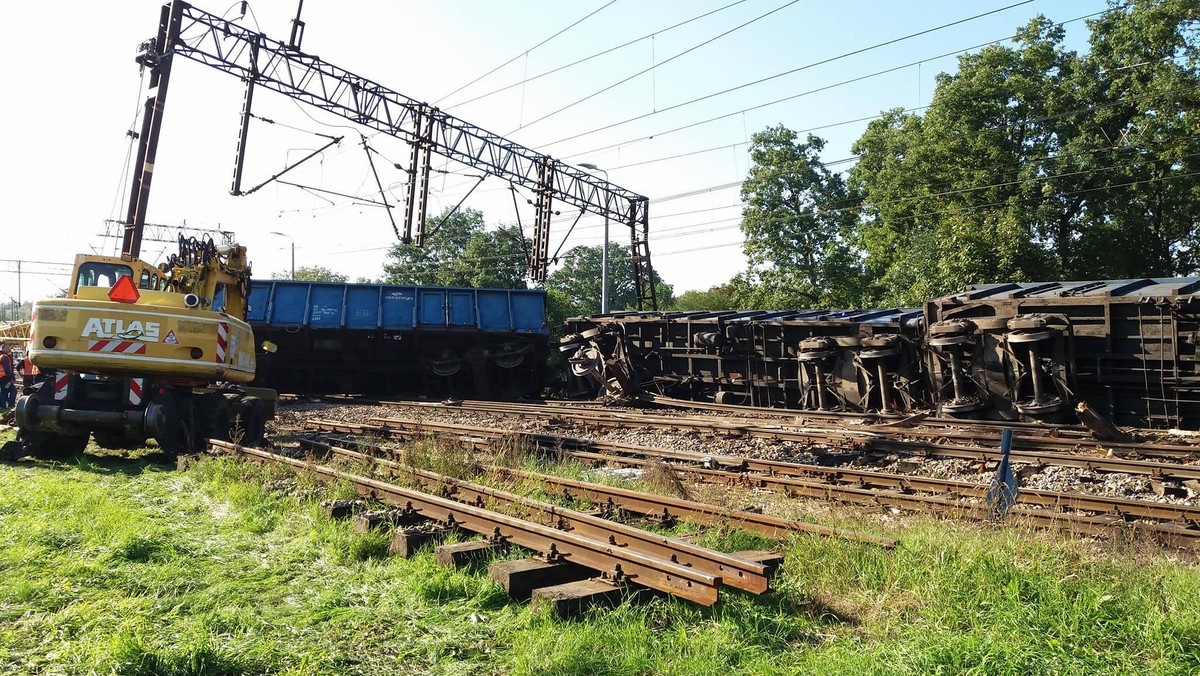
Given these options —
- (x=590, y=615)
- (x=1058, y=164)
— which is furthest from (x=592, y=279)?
(x=590, y=615)

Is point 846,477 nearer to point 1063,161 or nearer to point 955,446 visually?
point 955,446

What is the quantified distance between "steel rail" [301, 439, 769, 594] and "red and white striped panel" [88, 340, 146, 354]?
3.91 meters

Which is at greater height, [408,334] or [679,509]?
[408,334]

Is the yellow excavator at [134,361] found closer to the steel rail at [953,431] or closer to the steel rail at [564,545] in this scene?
the steel rail at [564,545]

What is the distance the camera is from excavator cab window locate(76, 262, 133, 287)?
998 centimetres

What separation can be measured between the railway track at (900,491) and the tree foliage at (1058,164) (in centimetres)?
1867

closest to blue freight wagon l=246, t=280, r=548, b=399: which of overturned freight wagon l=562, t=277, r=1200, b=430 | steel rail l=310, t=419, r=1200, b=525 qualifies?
overturned freight wagon l=562, t=277, r=1200, b=430

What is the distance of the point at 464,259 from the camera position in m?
55.9

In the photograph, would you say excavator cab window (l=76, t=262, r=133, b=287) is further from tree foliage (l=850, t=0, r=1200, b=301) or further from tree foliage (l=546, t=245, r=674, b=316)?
tree foliage (l=546, t=245, r=674, b=316)

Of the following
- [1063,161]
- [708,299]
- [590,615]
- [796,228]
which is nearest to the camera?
[590,615]

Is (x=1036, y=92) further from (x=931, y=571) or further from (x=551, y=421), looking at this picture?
(x=931, y=571)

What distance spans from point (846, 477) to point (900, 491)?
27.9 inches

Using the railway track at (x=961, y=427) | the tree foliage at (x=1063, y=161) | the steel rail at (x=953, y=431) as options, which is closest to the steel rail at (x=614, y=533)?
the steel rail at (x=953, y=431)

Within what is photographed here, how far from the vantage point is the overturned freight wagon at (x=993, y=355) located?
1188cm
